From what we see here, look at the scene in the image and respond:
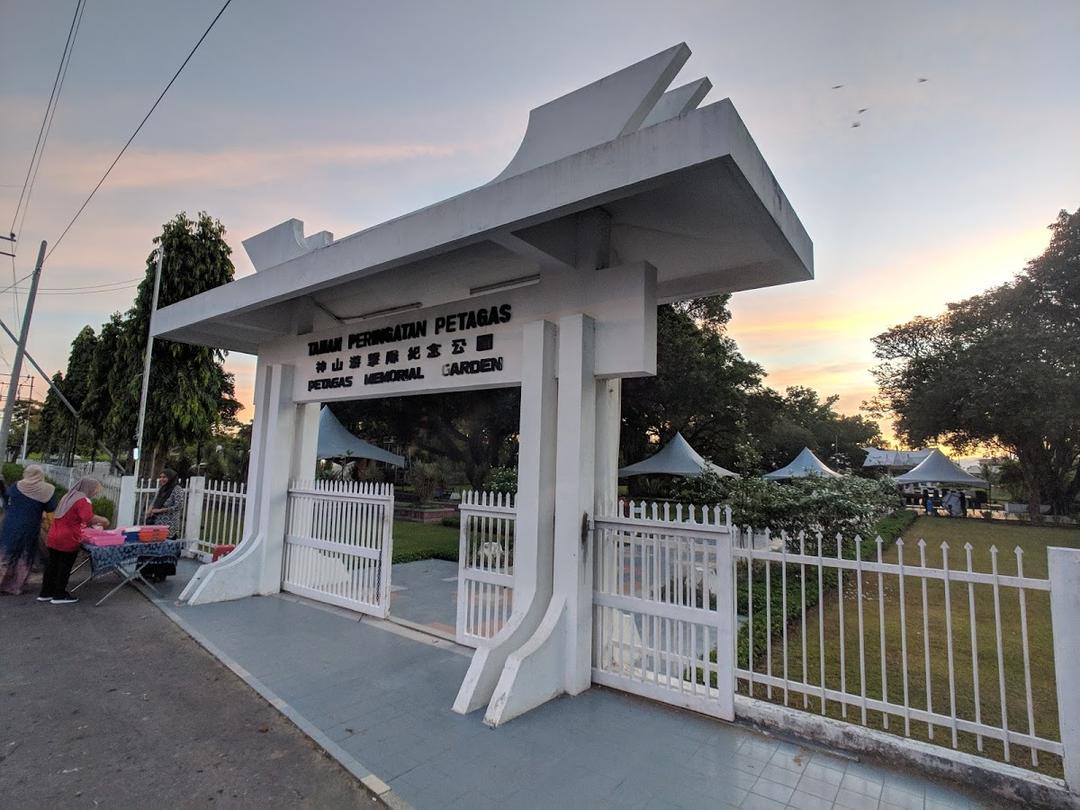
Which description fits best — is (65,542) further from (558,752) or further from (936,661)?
(936,661)

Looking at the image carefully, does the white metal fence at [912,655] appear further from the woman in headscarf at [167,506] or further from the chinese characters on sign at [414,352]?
the woman in headscarf at [167,506]

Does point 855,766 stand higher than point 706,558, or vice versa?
point 706,558

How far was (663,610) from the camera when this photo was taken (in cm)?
436

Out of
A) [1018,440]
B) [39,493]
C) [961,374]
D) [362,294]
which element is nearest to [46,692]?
[39,493]

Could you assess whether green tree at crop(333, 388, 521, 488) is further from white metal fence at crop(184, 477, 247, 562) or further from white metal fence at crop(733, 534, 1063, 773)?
white metal fence at crop(733, 534, 1063, 773)

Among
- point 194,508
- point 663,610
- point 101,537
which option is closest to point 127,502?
point 194,508

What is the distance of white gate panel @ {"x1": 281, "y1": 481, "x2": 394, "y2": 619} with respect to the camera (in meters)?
6.37

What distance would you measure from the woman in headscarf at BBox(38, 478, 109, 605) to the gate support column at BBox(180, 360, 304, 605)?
1387 millimetres

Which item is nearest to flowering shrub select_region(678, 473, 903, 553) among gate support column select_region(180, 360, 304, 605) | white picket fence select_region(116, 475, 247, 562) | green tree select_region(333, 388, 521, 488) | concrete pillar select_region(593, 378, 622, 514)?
concrete pillar select_region(593, 378, 622, 514)

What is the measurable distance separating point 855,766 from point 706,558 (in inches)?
57.1

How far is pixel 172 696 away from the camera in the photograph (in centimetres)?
429

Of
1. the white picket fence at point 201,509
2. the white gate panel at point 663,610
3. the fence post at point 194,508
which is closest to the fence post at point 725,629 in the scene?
the white gate panel at point 663,610

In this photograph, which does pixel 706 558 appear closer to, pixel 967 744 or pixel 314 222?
pixel 967 744

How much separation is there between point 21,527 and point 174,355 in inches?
368
